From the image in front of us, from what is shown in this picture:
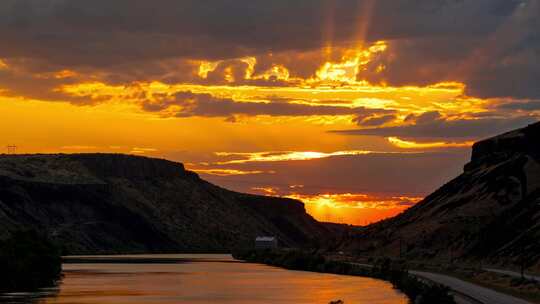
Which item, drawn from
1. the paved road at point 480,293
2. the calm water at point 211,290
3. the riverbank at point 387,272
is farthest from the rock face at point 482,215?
the paved road at point 480,293

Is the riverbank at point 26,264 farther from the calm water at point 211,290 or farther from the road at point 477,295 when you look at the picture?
the road at point 477,295

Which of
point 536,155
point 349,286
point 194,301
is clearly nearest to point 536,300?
point 194,301

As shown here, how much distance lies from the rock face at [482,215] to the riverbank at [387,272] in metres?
11.8

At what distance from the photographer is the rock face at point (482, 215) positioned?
133375mm

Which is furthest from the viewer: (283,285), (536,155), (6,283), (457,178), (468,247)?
(457,178)

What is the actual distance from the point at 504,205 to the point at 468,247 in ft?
64.3

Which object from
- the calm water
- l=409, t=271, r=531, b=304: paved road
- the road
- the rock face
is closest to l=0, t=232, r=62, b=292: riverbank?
the calm water

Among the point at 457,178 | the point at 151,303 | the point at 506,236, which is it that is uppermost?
the point at 457,178

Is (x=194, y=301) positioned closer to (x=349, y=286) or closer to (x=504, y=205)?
(x=349, y=286)

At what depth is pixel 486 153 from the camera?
196 m

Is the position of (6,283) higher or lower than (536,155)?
lower

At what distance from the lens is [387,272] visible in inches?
4651

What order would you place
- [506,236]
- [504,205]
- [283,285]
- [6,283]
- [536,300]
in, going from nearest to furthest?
[536,300] < [6,283] < [283,285] < [506,236] < [504,205]

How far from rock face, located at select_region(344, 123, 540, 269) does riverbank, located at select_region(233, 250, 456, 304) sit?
1181 centimetres
